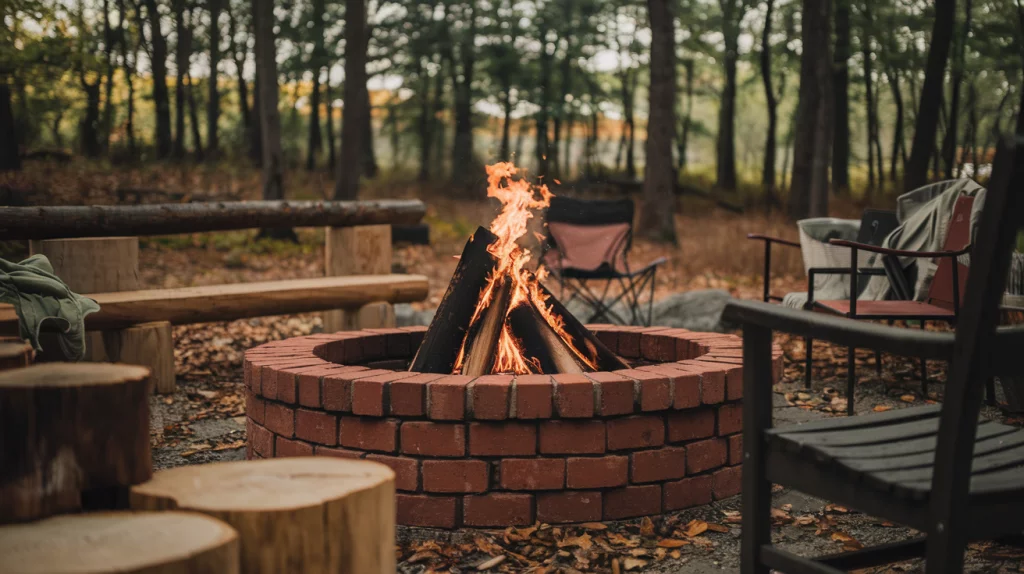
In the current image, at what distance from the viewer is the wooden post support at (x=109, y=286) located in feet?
14.7

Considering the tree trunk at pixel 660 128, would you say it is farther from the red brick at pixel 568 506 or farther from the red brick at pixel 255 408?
the red brick at pixel 568 506

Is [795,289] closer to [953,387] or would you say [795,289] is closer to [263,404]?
[263,404]

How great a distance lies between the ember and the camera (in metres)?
3.20

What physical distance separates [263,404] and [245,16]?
20.0 metres

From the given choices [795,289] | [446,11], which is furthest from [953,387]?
[446,11]

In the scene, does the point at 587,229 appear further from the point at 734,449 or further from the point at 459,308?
the point at 734,449

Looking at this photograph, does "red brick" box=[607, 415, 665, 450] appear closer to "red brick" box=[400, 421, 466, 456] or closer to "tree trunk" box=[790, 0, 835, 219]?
"red brick" box=[400, 421, 466, 456]

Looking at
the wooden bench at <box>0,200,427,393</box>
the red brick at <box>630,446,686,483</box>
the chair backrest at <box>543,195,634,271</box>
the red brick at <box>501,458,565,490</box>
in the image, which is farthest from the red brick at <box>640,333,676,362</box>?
the chair backrest at <box>543,195,634,271</box>

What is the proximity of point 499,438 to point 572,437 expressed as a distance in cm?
22

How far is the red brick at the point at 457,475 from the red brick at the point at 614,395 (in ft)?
1.32

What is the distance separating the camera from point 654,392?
2.63m

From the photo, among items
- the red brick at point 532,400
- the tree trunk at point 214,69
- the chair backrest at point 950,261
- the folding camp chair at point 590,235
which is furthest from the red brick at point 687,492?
the tree trunk at point 214,69

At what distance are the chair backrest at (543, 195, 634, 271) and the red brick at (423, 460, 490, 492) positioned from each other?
4.14 m

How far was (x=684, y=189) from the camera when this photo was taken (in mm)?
21453
